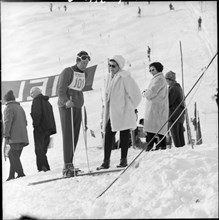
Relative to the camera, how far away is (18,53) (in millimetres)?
3885

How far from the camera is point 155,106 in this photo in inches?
152

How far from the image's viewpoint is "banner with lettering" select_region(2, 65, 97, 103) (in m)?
3.83

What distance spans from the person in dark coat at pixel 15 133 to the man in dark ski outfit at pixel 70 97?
35cm

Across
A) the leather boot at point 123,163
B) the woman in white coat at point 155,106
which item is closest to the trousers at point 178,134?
the woman in white coat at point 155,106

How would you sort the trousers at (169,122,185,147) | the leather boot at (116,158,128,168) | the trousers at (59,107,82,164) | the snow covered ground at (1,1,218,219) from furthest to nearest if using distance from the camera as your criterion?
1. the trousers at (169,122,185,147)
2. the trousers at (59,107,82,164)
3. the leather boot at (116,158,128,168)
4. the snow covered ground at (1,1,218,219)

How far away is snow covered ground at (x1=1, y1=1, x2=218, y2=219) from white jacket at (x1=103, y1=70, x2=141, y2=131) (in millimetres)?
89

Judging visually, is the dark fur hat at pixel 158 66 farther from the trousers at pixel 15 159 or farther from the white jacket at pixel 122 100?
the trousers at pixel 15 159

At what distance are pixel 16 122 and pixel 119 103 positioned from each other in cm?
90

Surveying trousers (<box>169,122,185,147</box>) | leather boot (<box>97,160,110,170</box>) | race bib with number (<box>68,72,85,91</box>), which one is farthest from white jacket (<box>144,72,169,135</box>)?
race bib with number (<box>68,72,85,91</box>)

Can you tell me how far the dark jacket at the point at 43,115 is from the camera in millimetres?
3875

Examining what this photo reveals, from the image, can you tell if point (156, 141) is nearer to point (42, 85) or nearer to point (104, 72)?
point (104, 72)

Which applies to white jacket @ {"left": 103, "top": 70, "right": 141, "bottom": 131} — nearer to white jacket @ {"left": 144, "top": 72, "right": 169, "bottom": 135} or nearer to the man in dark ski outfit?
white jacket @ {"left": 144, "top": 72, "right": 169, "bottom": 135}

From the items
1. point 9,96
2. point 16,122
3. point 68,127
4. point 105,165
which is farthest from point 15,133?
point 105,165

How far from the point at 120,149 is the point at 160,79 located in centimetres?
65
